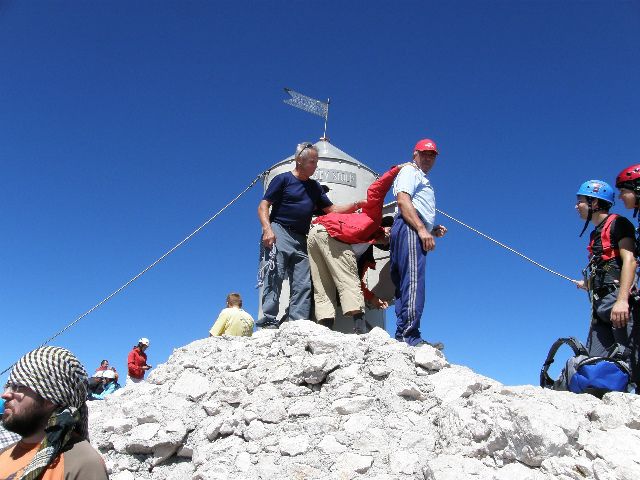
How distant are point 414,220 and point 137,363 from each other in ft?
21.4

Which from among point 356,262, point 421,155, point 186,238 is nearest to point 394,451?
point 356,262

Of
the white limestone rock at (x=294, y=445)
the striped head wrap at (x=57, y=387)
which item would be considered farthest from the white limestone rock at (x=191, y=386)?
the striped head wrap at (x=57, y=387)

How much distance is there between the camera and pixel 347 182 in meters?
6.92

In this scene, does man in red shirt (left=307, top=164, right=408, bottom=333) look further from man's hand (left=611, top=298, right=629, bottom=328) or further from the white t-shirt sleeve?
man's hand (left=611, top=298, right=629, bottom=328)

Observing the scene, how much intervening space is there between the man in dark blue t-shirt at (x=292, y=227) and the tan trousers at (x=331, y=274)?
15 cm

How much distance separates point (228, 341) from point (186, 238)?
318 centimetres

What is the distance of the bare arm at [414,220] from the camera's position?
4984 millimetres

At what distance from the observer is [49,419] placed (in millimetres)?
2166

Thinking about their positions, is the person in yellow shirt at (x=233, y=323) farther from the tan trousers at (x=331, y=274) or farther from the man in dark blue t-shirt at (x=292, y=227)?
the tan trousers at (x=331, y=274)

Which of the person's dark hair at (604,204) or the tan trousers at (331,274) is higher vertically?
the person's dark hair at (604,204)

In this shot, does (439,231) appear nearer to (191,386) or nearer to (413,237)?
(413,237)

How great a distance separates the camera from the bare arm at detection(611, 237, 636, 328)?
3.89 meters

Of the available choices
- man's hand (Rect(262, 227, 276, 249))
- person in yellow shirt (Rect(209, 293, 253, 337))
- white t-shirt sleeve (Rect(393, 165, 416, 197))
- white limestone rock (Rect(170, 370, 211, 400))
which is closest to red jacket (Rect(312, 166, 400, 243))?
white t-shirt sleeve (Rect(393, 165, 416, 197))

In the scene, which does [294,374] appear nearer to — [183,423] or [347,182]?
[183,423]
